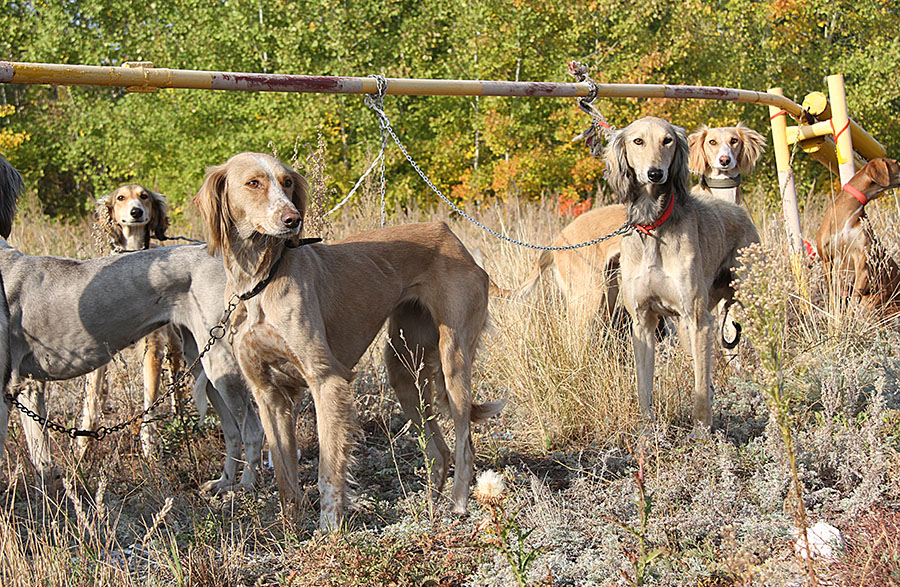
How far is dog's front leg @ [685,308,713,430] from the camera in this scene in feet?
15.5

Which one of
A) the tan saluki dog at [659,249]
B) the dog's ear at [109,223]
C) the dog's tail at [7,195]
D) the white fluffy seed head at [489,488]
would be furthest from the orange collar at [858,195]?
the dog's tail at [7,195]

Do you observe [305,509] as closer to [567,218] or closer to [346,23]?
[567,218]

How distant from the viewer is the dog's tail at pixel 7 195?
11.8ft

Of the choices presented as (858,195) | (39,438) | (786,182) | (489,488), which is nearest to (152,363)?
(39,438)

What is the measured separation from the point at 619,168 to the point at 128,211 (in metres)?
3.16

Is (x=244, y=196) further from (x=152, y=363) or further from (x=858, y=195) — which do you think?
(x=858, y=195)

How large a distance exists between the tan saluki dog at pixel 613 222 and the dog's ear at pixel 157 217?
8.15 ft

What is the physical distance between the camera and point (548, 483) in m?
4.43

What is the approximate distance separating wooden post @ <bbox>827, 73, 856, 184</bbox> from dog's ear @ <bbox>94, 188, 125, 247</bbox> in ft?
19.1

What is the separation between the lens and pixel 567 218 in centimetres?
1019

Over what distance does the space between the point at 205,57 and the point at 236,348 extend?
15.5 metres

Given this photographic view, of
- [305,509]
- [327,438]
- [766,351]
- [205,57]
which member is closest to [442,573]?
[327,438]

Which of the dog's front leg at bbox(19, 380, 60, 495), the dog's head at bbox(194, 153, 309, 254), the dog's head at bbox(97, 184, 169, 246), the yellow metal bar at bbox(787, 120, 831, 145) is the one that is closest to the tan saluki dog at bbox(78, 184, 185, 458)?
the dog's head at bbox(97, 184, 169, 246)

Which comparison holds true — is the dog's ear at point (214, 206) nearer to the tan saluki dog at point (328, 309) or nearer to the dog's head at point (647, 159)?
the tan saluki dog at point (328, 309)
